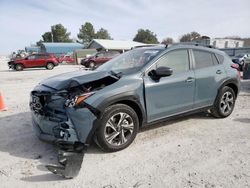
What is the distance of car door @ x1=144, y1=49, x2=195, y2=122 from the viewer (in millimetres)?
4051

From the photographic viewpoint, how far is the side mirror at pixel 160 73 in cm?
400

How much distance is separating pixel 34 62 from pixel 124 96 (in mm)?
21809

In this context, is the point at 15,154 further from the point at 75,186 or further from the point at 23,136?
the point at 75,186

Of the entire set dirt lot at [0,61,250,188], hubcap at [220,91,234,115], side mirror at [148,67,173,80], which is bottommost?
dirt lot at [0,61,250,188]

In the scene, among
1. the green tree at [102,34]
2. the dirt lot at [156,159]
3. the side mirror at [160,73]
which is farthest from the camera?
the green tree at [102,34]

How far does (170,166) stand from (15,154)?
247 centimetres

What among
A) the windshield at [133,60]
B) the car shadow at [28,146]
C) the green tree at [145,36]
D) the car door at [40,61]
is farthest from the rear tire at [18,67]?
the green tree at [145,36]

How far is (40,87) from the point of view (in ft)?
13.1

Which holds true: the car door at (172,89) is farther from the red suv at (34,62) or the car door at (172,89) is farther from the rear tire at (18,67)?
the rear tire at (18,67)

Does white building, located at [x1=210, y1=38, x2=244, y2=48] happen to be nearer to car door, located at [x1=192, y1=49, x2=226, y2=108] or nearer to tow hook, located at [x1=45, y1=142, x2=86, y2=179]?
car door, located at [x1=192, y1=49, x2=226, y2=108]

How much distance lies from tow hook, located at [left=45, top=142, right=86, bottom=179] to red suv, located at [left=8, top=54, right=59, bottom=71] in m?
21.5

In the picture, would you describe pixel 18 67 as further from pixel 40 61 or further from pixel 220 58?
pixel 220 58

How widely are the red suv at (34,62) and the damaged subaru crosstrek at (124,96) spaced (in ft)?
66.2

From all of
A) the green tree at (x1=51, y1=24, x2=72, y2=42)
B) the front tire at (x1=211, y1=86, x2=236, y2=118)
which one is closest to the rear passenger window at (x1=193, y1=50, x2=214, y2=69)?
the front tire at (x1=211, y1=86, x2=236, y2=118)
